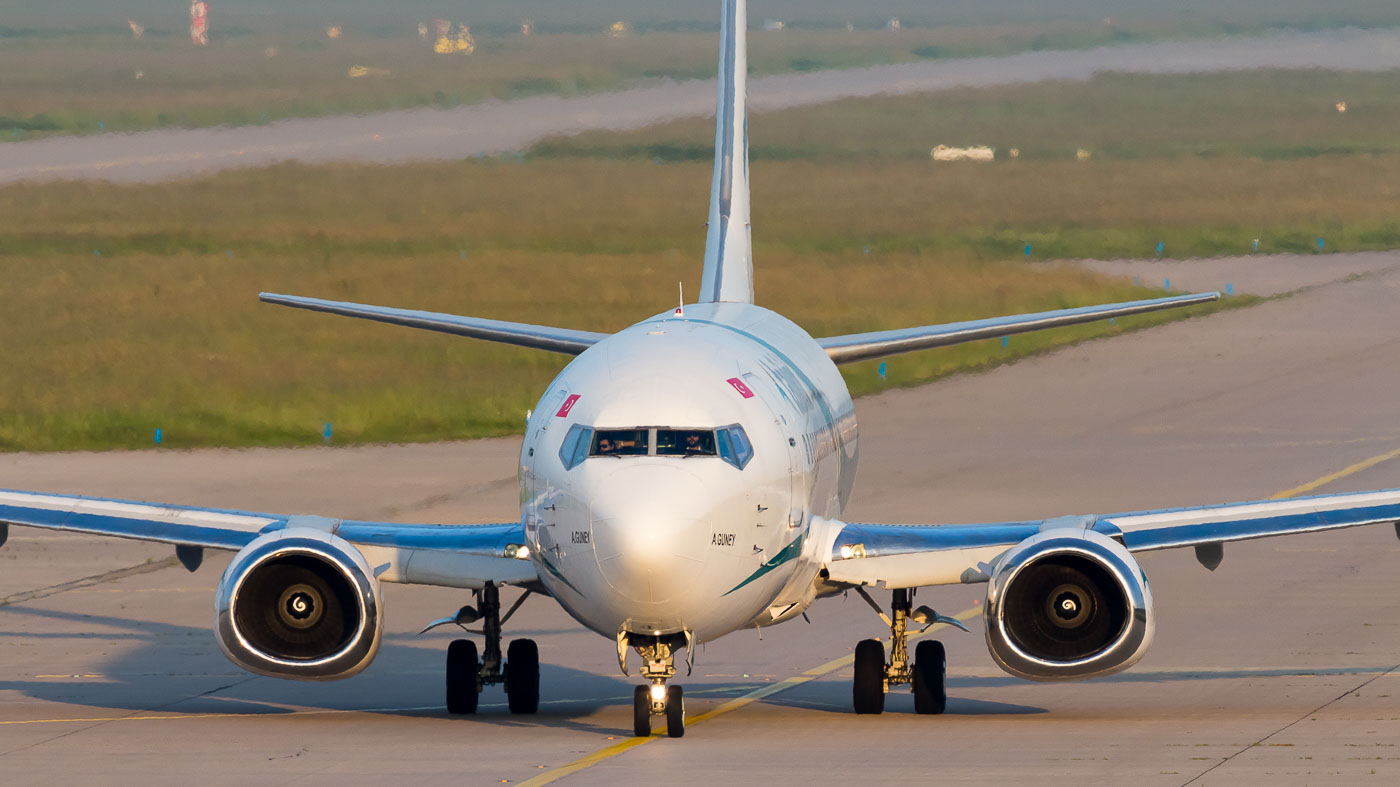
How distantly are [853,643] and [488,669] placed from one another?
19.6 ft

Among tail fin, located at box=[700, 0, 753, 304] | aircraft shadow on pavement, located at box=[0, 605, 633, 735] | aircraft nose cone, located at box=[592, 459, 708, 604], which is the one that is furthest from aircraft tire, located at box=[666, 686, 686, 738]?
tail fin, located at box=[700, 0, 753, 304]

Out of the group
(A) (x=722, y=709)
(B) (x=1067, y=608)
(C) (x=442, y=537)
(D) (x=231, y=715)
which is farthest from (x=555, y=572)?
(D) (x=231, y=715)

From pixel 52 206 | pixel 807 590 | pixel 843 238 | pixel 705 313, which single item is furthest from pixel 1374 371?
pixel 52 206

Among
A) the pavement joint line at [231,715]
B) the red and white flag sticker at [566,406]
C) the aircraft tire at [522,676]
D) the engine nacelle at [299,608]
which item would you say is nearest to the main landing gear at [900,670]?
the aircraft tire at [522,676]

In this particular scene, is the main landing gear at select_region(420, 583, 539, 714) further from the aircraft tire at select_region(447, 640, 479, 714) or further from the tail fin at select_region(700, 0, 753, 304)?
the tail fin at select_region(700, 0, 753, 304)

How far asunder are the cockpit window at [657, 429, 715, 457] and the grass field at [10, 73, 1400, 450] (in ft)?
88.8

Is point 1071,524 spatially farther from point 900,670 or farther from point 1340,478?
point 1340,478

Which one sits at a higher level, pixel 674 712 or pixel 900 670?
pixel 900 670

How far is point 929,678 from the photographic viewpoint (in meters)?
23.3

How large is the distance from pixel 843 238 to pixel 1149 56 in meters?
25.5

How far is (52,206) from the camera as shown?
74000 mm

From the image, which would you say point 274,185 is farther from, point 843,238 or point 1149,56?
point 1149,56

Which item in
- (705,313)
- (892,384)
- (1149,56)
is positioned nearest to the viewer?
(705,313)

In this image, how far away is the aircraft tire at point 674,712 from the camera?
21391mm
